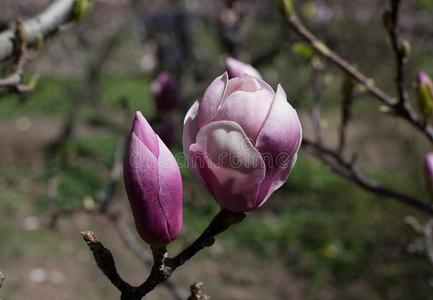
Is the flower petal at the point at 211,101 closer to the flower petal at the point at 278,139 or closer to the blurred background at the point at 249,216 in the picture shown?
the flower petal at the point at 278,139

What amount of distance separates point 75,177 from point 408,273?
3.37 meters

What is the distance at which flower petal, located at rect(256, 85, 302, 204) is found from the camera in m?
0.66

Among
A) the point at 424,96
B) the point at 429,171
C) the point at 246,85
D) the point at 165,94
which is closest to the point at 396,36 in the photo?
the point at 424,96

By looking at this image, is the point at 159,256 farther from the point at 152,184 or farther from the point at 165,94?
the point at 165,94

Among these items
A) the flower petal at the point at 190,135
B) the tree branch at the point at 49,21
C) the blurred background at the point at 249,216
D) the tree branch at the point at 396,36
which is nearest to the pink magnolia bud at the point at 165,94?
the blurred background at the point at 249,216

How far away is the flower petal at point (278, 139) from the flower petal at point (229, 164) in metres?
0.02

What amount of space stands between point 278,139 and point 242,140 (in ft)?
0.13

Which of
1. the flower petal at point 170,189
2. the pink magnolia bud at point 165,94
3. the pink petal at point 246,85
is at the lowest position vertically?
the pink magnolia bud at point 165,94

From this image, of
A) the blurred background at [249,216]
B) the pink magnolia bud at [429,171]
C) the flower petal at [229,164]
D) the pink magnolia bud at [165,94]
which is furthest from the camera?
the blurred background at [249,216]

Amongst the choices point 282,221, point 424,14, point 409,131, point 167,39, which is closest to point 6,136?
point 167,39

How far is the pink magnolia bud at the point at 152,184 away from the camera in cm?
69

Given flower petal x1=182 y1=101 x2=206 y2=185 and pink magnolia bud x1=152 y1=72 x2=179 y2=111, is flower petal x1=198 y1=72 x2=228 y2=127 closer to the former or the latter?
flower petal x1=182 y1=101 x2=206 y2=185

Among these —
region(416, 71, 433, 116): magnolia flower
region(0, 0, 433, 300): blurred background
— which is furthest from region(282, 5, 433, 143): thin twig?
region(0, 0, 433, 300): blurred background

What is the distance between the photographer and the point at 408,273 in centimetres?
486
